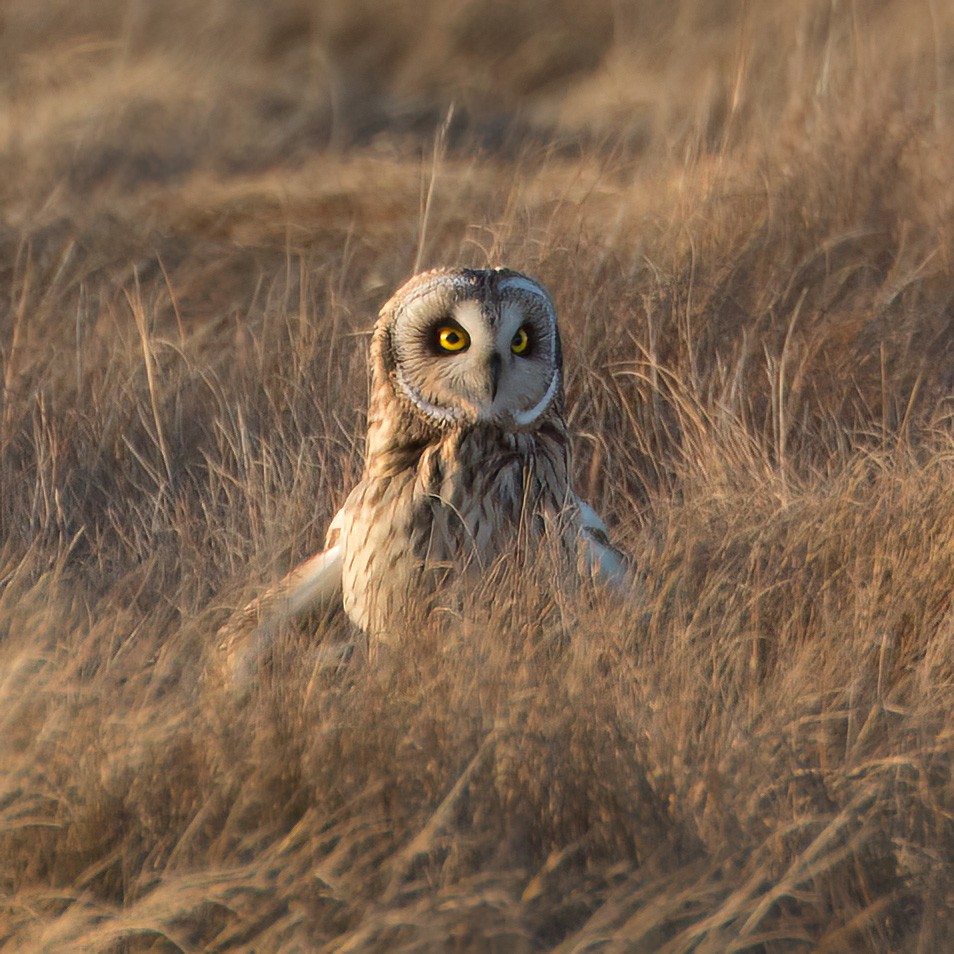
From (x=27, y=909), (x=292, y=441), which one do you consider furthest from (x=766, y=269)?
(x=27, y=909)

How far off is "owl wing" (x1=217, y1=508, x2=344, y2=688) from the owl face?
0.38 meters

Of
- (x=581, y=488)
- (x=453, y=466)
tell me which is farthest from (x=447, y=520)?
(x=581, y=488)

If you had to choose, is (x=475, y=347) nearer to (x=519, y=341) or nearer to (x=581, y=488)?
(x=519, y=341)

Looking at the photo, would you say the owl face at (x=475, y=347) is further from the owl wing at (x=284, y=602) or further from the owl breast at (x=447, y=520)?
the owl wing at (x=284, y=602)

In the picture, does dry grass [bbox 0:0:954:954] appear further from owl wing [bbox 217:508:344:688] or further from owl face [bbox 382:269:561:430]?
owl face [bbox 382:269:561:430]

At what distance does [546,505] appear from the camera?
10.3 feet

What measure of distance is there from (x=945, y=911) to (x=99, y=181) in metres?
5.61

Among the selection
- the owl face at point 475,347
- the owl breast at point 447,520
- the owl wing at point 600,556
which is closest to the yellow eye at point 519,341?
the owl face at point 475,347

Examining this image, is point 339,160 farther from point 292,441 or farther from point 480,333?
point 480,333

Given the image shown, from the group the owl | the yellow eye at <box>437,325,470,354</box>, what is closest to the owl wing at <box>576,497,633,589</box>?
the owl

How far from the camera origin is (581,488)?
4.10 meters

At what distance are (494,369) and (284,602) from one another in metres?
0.64

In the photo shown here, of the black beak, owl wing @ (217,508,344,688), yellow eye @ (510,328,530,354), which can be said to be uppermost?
yellow eye @ (510,328,530,354)

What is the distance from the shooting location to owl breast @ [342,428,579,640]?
3033 millimetres
